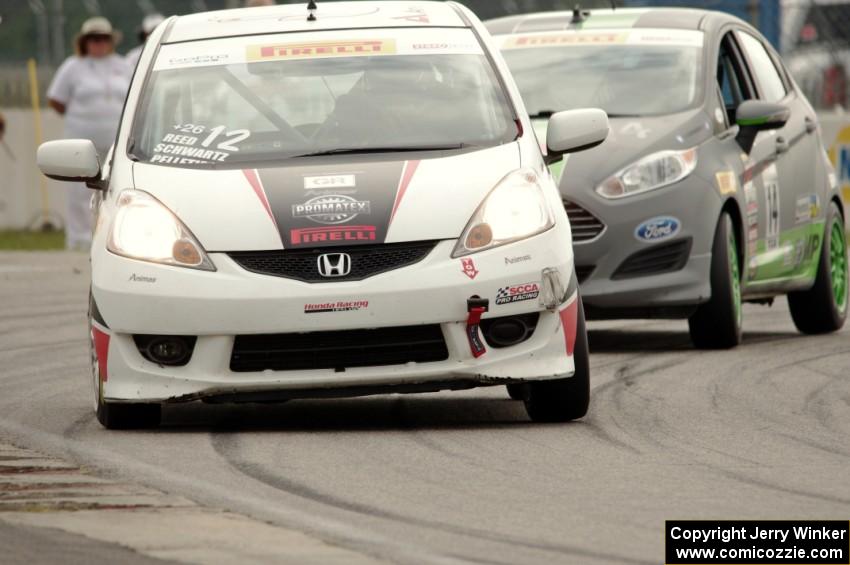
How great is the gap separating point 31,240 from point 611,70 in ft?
37.4

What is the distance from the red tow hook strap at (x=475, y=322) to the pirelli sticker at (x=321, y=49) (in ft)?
5.14

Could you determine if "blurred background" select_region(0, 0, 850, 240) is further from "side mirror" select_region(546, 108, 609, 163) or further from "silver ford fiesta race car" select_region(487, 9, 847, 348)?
"side mirror" select_region(546, 108, 609, 163)

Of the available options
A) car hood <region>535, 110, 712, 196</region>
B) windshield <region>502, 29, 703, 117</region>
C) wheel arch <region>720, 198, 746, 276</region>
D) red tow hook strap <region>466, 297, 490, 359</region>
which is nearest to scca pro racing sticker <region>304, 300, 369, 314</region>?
red tow hook strap <region>466, 297, 490, 359</region>

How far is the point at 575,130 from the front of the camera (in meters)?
8.42

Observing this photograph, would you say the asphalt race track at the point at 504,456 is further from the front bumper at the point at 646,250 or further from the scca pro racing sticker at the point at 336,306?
the scca pro racing sticker at the point at 336,306

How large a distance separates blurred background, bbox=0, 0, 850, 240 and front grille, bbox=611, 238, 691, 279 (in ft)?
35.2

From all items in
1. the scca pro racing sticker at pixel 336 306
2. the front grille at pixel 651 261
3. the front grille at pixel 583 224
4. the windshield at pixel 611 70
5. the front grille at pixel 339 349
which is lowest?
the front grille at pixel 651 261

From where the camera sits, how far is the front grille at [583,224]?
10.6 meters

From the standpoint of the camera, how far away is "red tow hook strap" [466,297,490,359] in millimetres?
7492

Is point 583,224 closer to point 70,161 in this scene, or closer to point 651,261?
point 651,261

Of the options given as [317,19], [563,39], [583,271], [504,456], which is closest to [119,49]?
[563,39]

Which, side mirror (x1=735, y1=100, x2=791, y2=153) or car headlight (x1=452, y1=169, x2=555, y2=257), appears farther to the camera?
side mirror (x1=735, y1=100, x2=791, y2=153)

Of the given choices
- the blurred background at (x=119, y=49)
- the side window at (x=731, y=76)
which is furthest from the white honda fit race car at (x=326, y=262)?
the blurred background at (x=119, y=49)

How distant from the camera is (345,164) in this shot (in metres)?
7.95
